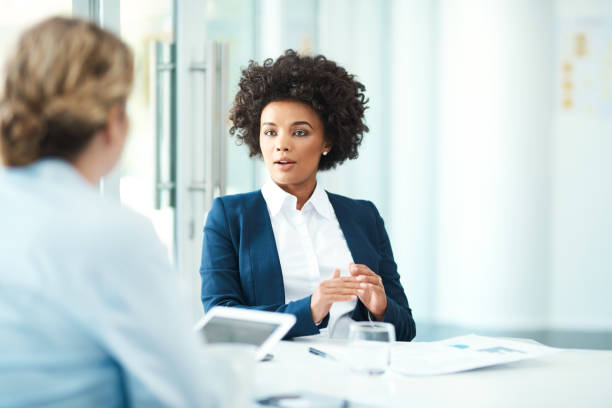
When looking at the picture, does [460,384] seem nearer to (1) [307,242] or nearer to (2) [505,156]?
(1) [307,242]

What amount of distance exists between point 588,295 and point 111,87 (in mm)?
4395

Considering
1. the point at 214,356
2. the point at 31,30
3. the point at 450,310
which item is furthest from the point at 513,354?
the point at 450,310

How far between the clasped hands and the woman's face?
429 millimetres

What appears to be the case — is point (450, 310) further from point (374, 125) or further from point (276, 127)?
point (276, 127)

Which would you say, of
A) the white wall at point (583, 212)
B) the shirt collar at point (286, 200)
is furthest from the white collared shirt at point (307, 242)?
the white wall at point (583, 212)

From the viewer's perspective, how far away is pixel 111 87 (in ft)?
2.86

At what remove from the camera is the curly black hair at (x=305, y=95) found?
2.00m

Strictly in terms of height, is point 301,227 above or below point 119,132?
below

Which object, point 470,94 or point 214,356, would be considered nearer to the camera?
point 214,356

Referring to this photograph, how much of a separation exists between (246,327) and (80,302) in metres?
0.56

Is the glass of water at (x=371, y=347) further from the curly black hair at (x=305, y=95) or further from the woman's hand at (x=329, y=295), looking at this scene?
the curly black hair at (x=305, y=95)

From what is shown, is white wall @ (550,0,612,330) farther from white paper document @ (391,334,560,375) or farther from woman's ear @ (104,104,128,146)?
woman's ear @ (104,104,128,146)

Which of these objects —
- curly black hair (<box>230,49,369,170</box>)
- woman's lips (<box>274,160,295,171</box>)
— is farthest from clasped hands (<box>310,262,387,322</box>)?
curly black hair (<box>230,49,369,170</box>)

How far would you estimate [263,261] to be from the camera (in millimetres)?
1815
